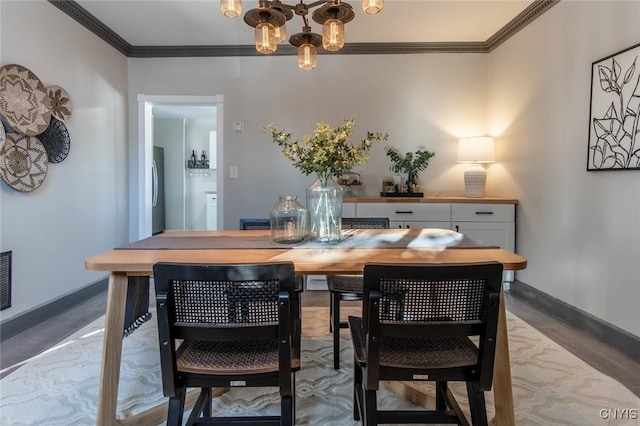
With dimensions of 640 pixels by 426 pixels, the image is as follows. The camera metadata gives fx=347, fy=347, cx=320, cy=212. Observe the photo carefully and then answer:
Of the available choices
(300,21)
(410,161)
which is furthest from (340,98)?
(410,161)

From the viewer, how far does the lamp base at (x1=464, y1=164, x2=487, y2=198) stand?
3.59 meters

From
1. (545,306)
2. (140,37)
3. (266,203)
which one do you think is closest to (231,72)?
(140,37)

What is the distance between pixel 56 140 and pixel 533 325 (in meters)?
3.95

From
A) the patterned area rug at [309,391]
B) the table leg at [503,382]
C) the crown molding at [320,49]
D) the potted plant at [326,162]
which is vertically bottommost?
the patterned area rug at [309,391]

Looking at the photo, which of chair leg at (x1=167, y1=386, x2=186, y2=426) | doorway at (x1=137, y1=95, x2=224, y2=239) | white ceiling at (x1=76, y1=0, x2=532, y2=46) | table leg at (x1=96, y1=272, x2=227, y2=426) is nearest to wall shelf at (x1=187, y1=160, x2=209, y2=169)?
doorway at (x1=137, y1=95, x2=224, y2=239)

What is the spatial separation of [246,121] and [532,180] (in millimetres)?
2919

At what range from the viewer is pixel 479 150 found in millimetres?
3533

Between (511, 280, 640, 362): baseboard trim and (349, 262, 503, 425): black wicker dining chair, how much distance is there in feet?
5.39

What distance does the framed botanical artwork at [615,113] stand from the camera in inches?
81.7

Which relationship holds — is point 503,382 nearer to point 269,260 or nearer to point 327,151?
point 269,260

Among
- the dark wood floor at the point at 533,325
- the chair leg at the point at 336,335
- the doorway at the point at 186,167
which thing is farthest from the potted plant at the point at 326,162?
the doorway at the point at 186,167

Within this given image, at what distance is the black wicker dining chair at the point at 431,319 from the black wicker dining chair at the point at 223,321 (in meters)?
0.25

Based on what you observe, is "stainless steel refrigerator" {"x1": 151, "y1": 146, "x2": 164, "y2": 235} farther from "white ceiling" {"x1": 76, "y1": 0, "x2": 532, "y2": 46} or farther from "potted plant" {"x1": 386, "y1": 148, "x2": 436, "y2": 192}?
"potted plant" {"x1": 386, "y1": 148, "x2": 436, "y2": 192}

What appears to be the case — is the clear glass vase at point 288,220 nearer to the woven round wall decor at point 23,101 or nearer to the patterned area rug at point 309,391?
the patterned area rug at point 309,391
